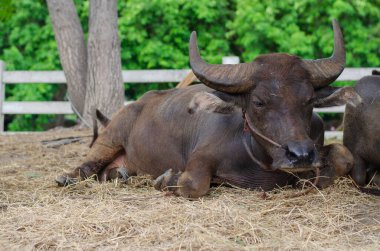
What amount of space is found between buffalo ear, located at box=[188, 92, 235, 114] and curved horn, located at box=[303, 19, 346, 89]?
0.70m

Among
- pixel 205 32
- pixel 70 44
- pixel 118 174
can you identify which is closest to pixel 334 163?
pixel 118 174

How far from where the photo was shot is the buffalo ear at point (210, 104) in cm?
520

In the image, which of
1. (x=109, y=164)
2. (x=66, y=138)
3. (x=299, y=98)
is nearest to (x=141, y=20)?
(x=66, y=138)

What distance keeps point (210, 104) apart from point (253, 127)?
0.41m

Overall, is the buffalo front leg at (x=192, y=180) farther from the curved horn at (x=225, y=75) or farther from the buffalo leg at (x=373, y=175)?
the buffalo leg at (x=373, y=175)

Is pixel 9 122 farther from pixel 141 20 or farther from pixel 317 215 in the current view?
pixel 317 215

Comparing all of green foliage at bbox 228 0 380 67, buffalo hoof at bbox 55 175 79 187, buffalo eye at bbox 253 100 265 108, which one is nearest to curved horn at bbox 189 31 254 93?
buffalo eye at bbox 253 100 265 108

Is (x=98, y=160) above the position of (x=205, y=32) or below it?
below

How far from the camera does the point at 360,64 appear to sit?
15148 mm

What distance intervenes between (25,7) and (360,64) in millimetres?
8317

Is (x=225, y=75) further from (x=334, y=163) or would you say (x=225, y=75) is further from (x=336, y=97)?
(x=334, y=163)

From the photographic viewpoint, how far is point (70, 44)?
10586 mm

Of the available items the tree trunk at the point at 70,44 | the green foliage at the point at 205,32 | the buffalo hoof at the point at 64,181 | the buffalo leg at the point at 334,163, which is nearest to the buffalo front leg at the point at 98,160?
the buffalo hoof at the point at 64,181

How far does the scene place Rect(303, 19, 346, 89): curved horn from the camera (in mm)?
5098
